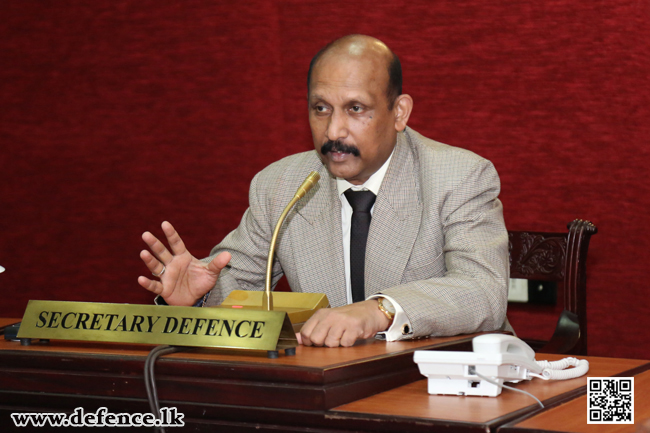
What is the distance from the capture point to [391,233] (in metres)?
2.04

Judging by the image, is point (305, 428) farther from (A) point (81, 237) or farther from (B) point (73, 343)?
(A) point (81, 237)

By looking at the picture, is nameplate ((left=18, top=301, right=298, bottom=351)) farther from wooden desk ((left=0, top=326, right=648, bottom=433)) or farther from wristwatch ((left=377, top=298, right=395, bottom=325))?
wristwatch ((left=377, top=298, right=395, bottom=325))

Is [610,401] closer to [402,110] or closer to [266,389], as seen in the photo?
[266,389]

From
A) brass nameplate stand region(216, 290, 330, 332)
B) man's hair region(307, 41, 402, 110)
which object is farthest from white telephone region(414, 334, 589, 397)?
man's hair region(307, 41, 402, 110)

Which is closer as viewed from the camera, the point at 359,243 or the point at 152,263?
the point at 152,263

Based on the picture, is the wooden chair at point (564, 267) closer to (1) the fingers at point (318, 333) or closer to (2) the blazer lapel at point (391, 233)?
(2) the blazer lapel at point (391, 233)

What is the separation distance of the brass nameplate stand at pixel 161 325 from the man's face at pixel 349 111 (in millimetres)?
836

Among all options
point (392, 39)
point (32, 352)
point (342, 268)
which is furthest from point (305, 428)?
point (392, 39)

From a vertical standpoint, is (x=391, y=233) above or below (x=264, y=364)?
above

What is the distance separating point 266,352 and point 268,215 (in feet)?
3.28

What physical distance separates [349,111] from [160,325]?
92 centimetres

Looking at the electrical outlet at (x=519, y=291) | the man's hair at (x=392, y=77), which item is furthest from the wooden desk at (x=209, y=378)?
the electrical outlet at (x=519, y=291)

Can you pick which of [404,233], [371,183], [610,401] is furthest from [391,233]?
[610,401]

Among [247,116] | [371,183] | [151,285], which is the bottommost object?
[151,285]
